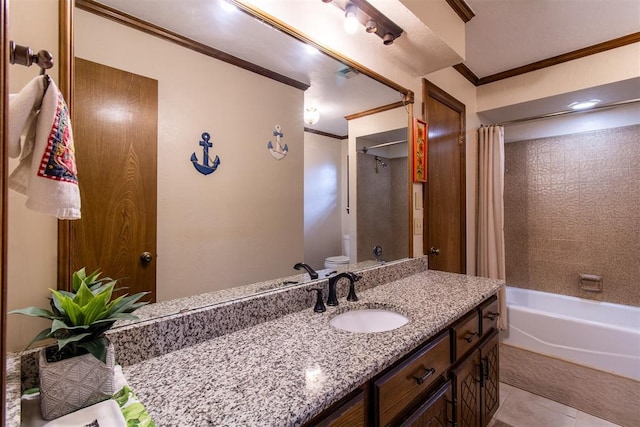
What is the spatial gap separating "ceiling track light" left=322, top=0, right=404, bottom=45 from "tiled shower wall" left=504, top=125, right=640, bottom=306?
2521 millimetres

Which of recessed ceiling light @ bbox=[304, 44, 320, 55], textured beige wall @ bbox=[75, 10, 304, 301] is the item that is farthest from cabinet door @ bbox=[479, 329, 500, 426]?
recessed ceiling light @ bbox=[304, 44, 320, 55]

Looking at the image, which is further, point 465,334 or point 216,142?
point 465,334

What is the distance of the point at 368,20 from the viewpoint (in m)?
1.43

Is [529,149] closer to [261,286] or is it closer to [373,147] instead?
[373,147]

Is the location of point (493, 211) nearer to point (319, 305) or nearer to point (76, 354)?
point (319, 305)

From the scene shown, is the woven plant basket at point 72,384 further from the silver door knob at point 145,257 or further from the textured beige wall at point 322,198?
the textured beige wall at point 322,198

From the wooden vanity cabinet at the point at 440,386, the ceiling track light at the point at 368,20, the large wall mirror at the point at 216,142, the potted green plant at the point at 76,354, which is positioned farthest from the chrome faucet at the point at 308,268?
the ceiling track light at the point at 368,20

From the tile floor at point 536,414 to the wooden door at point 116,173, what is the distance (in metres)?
2.26

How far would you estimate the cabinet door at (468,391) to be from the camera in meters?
1.23

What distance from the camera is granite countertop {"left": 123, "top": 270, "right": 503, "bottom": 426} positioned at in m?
0.61

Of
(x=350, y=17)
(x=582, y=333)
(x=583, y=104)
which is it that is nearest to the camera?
(x=350, y=17)

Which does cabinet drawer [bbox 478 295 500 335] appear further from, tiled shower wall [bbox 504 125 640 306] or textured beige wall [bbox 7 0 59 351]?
tiled shower wall [bbox 504 125 640 306]

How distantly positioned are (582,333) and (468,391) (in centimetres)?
157

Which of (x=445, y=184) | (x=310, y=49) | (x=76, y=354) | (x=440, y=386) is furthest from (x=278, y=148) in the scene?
(x=445, y=184)
